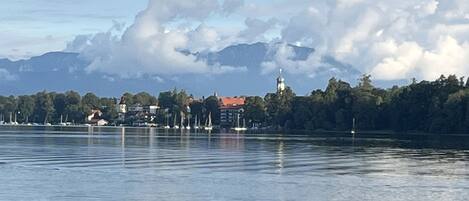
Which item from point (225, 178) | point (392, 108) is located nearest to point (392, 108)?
point (392, 108)

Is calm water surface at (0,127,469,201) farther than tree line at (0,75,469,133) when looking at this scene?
No

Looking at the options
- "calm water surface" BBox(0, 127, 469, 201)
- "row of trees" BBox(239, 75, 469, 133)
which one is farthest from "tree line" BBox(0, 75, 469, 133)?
"calm water surface" BBox(0, 127, 469, 201)

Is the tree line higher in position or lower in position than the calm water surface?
higher

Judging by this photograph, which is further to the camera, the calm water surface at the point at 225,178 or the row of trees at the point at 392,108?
the row of trees at the point at 392,108

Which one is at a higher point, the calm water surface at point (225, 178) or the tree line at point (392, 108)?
the tree line at point (392, 108)

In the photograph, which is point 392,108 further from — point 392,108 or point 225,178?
point 225,178

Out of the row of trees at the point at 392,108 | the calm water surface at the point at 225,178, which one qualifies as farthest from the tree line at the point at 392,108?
the calm water surface at the point at 225,178

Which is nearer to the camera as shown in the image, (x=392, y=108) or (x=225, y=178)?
(x=225, y=178)

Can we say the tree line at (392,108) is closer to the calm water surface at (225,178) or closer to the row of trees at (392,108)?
the row of trees at (392,108)

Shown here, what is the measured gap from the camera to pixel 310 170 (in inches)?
1937

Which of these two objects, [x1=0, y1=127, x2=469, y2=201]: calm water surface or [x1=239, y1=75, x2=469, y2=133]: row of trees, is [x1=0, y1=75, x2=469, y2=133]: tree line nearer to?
[x1=239, y1=75, x2=469, y2=133]: row of trees

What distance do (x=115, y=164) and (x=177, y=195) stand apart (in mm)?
17905

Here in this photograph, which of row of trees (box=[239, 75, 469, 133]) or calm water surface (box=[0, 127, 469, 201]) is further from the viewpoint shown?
row of trees (box=[239, 75, 469, 133])

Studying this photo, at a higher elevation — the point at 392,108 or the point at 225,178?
the point at 392,108
